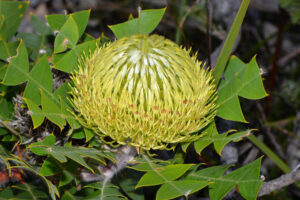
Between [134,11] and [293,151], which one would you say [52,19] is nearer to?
[134,11]

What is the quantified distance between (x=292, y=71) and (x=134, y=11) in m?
1.50

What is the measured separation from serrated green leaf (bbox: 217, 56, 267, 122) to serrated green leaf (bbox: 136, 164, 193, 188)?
1.21ft

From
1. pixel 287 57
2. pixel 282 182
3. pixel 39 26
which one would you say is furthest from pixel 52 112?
pixel 287 57

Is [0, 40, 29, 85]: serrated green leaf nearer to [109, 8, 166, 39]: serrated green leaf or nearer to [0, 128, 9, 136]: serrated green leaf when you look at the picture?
[0, 128, 9, 136]: serrated green leaf

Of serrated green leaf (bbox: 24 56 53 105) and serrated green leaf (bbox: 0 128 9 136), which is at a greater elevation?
serrated green leaf (bbox: 24 56 53 105)

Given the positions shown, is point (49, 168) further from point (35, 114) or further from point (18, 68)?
point (18, 68)

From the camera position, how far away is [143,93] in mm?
1525

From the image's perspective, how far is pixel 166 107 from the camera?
1.52 meters

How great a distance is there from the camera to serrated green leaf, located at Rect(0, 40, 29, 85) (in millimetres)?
1646

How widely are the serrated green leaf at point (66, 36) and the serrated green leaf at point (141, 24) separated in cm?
23

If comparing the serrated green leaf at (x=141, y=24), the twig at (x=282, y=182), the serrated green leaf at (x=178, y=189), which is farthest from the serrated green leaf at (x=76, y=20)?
the twig at (x=282, y=182)

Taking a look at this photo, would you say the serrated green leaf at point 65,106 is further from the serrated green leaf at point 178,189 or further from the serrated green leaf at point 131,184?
the serrated green leaf at point 178,189

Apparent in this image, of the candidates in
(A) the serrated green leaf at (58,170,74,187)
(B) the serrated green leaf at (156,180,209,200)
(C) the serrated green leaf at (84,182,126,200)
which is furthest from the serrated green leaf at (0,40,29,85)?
(B) the serrated green leaf at (156,180,209,200)

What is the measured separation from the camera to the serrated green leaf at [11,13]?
1.86 meters
